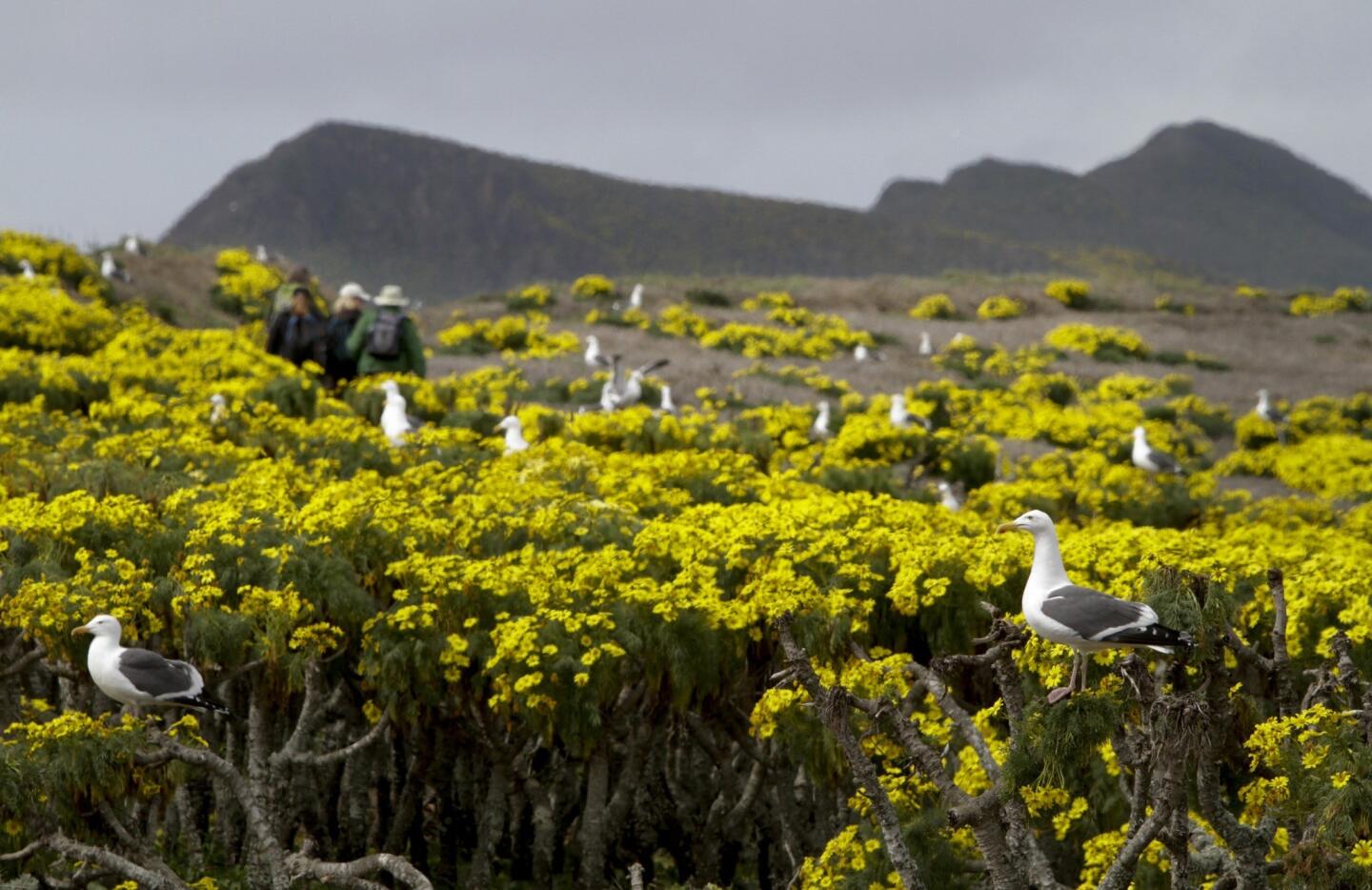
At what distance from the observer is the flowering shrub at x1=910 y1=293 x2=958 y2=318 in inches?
1983

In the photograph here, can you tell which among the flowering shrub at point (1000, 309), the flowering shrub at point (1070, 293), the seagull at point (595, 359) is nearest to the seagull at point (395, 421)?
the seagull at point (595, 359)

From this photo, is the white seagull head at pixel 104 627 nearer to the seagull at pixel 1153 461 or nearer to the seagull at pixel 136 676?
the seagull at pixel 136 676

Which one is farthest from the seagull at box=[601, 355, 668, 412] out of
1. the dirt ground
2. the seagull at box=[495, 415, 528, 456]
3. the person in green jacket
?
the seagull at box=[495, 415, 528, 456]

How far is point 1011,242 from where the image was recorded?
120812 millimetres

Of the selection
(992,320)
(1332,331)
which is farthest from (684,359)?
(1332,331)

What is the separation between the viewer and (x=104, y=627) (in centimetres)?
827

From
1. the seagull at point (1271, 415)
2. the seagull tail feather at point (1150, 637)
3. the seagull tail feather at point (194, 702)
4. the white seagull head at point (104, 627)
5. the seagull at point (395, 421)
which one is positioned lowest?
the seagull at point (1271, 415)

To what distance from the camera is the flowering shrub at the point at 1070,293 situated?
5325cm

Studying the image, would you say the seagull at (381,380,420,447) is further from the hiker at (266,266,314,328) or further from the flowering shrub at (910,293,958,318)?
the flowering shrub at (910,293,958,318)

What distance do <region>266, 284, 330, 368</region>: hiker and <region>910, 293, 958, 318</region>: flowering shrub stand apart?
1277 inches

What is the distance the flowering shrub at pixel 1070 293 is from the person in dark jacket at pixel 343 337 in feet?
122

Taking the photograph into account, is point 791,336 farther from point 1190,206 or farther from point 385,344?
point 1190,206

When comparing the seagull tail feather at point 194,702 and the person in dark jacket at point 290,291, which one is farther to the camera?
the person in dark jacket at point 290,291

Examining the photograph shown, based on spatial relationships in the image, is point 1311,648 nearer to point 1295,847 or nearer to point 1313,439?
point 1295,847
